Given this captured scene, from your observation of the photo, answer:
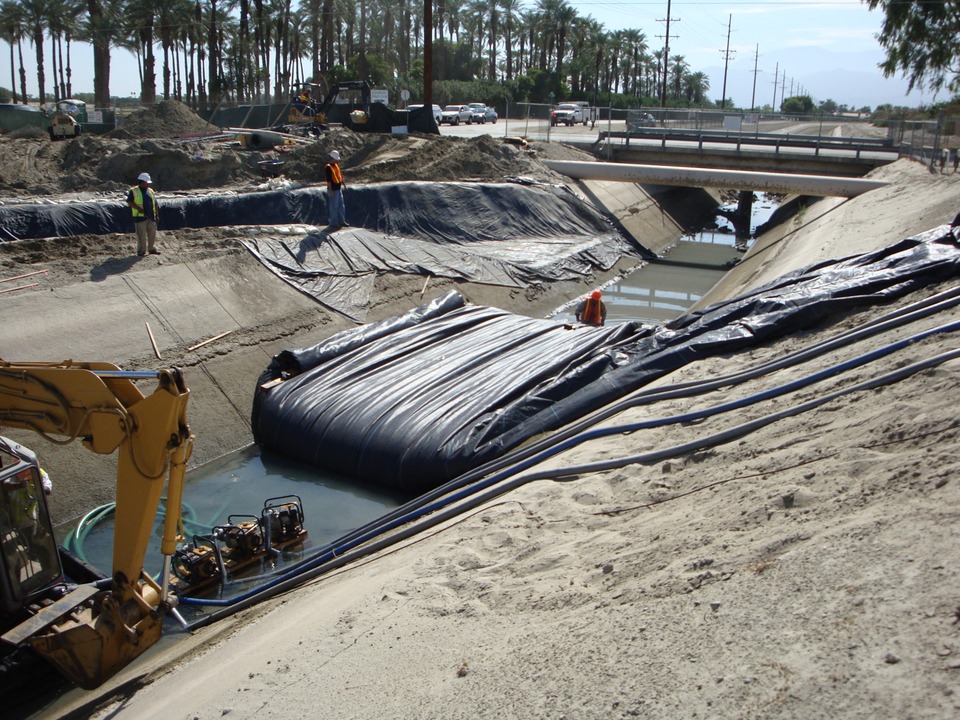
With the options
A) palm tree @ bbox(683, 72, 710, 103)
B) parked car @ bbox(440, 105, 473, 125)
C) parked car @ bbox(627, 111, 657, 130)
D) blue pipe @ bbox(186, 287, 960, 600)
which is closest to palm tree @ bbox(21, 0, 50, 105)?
parked car @ bbox(440, 105, 473, 125)

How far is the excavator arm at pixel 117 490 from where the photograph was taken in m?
6.06

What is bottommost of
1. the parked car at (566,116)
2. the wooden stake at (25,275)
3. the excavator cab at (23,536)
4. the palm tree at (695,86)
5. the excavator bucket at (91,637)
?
the excavator bucket at (91,637)

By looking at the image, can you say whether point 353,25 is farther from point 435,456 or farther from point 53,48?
point 435,456

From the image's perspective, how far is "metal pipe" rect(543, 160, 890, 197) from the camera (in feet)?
83.7

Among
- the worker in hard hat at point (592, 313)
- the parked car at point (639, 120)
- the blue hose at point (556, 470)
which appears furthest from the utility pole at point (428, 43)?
the blue hose at point (556, 470)

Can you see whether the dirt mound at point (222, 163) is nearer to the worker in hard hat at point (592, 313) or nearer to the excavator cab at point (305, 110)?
the excavator cab at point (305, 110)

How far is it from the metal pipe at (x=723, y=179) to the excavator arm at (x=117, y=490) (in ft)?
79.6

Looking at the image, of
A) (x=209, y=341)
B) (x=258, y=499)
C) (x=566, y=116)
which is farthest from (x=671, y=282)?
(x=566, y=116)

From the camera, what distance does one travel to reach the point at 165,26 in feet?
184

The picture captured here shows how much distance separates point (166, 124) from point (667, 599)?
35.5 m

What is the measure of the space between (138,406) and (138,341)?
25.7 ft

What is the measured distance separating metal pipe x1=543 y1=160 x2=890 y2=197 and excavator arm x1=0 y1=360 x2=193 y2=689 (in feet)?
79.6

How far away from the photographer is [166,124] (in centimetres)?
3491

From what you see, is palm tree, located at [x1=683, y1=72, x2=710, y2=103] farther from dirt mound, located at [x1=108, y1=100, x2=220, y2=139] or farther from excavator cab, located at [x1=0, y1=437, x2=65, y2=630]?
excavator cab, located at [x1=0, y1=437, x2=65, y2=630]
